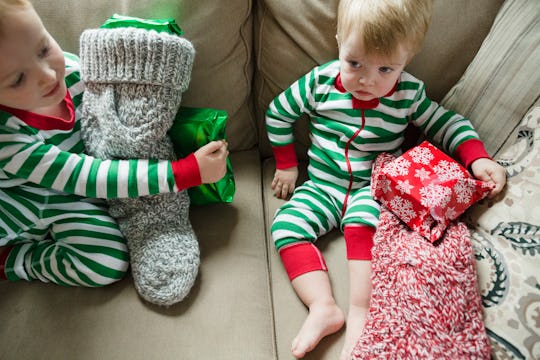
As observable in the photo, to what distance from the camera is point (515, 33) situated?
0.89m

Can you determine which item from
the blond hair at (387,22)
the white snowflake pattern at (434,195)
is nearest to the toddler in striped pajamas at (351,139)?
the blond hair at (387,22)

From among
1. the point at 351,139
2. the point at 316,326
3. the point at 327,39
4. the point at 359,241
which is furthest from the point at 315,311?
the point at 327,39

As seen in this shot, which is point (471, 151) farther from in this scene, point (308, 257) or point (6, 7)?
point (6, 7)

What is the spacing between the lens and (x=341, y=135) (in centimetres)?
107

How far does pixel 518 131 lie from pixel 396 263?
377 mm

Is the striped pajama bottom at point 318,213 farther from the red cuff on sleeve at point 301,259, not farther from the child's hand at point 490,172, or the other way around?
the child's hand at point 490,172

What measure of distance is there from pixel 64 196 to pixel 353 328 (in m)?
0.72

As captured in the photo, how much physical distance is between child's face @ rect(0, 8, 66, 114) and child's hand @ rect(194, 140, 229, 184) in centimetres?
31

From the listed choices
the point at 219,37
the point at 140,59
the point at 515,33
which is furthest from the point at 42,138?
the point at 515,33

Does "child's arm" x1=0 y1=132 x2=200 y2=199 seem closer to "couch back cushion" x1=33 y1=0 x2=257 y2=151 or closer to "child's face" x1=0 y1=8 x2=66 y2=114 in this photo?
"child's face" x1=0 y1=8 x2=66 y2=114

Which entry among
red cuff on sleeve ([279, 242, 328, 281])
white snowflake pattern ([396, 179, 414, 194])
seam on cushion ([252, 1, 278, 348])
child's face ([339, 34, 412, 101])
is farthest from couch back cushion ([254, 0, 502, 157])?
red cuff on sleeve ([279, 242, 328, 281])

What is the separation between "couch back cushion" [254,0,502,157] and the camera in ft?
3.21

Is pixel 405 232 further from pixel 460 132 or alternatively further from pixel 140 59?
pixel 140 59

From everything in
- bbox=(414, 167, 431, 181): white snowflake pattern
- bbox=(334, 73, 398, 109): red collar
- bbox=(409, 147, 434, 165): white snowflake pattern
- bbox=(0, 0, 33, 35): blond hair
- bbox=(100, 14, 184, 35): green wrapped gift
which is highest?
bbox=(0, 0, 33, 35): blond hair
